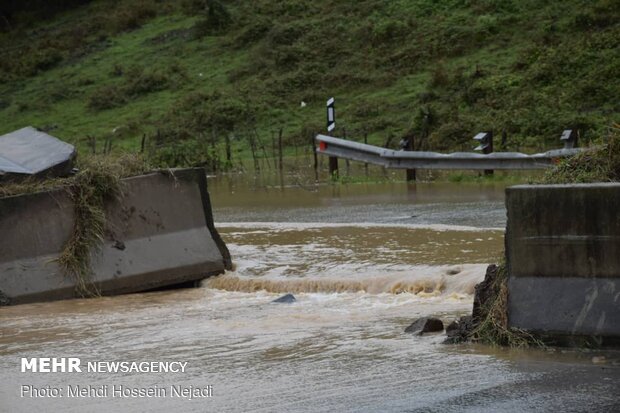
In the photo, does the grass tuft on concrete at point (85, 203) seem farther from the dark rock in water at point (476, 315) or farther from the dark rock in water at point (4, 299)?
the dark rock in water at point (476, 315)

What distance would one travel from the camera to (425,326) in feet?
29.6

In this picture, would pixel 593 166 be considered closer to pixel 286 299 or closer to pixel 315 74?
pixel 286 299

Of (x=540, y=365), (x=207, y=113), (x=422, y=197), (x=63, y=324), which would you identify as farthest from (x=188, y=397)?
(x=207, y=113)

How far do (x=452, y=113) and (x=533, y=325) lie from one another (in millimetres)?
21046

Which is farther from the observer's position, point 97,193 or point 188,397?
point 97,193

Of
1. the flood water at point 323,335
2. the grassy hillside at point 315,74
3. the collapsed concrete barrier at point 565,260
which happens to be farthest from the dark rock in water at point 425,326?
the grassy hillside at point 315,74

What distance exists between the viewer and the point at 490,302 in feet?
28.6

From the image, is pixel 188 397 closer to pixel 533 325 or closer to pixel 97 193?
pixel 533 325

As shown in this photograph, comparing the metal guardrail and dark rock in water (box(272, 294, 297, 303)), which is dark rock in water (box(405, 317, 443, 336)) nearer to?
dark rock in water (box(272, 294, 297, 303))

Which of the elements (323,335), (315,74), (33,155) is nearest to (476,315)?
(323,335)

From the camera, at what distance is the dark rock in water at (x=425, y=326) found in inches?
354

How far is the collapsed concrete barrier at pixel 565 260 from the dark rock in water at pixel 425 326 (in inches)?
29.3

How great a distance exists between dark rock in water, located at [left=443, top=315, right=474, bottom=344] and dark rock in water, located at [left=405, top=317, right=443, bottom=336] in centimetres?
17

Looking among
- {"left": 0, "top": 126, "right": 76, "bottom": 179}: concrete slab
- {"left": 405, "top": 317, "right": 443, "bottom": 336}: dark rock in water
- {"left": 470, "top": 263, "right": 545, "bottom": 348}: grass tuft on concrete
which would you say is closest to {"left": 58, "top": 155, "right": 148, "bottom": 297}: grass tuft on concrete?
{"left": 0, "top": 126, "right": 76, "bottom": 179}: concrete slab
